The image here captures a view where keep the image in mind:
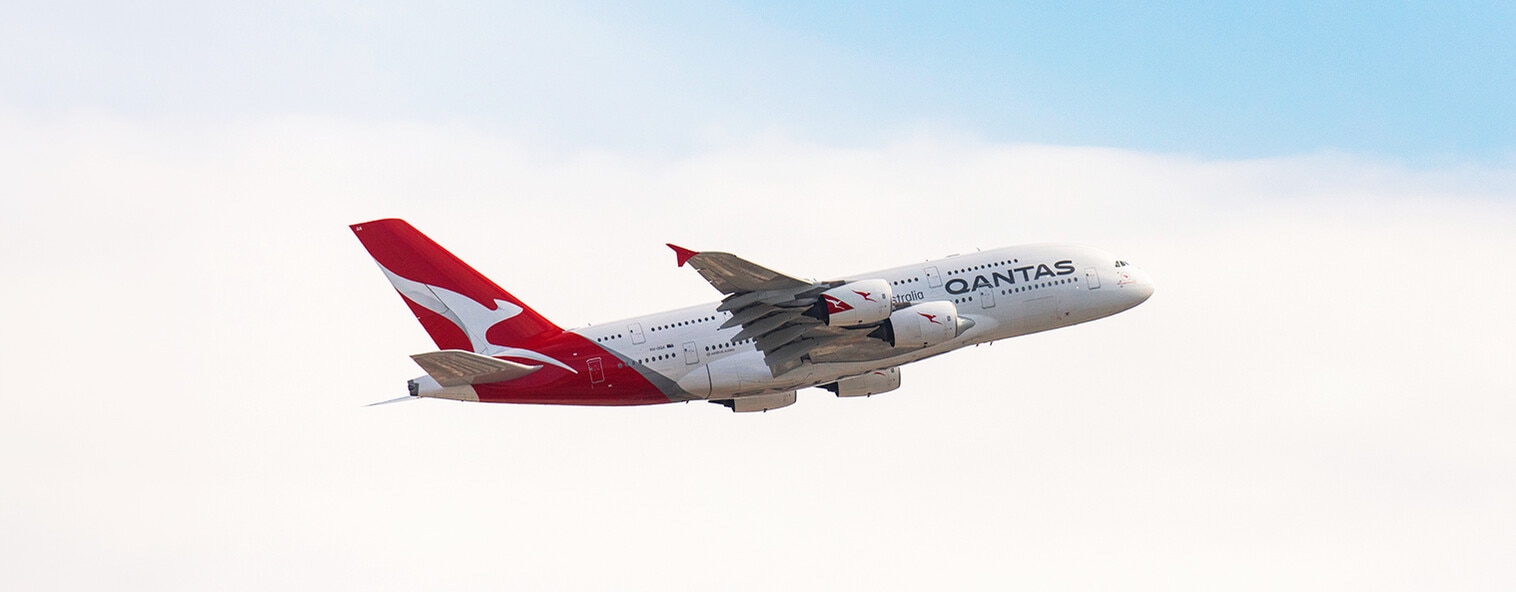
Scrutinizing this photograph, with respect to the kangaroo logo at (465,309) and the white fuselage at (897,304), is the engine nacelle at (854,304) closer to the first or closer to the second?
the white fuselage at (897,304)

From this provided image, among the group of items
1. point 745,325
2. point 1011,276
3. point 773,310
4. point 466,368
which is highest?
point 1011,276

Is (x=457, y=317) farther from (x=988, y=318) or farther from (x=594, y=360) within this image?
(x=988, y=318)

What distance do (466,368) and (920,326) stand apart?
51.7ft

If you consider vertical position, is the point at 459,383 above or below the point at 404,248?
below

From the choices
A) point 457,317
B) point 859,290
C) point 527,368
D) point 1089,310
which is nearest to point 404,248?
point 457,317

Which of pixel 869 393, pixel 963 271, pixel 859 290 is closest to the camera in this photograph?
pixel 859 290

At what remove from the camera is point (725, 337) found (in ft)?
207

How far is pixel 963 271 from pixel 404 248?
20940 mm

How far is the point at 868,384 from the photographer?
6825 centimetres

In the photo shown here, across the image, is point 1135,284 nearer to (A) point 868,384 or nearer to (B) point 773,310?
(A) point 868,384

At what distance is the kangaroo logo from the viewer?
211 ft

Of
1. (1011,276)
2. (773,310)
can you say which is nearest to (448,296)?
(773,310)

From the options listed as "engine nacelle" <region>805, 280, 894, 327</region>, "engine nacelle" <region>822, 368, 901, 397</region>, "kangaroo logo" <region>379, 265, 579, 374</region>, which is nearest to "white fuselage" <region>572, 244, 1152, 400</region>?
"engine nacelle" <region>805, 280, 894, 327</region>

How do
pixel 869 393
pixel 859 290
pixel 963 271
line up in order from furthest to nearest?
1. pixel 869 393
2. pixel 963 271
3. pixel 859 290
